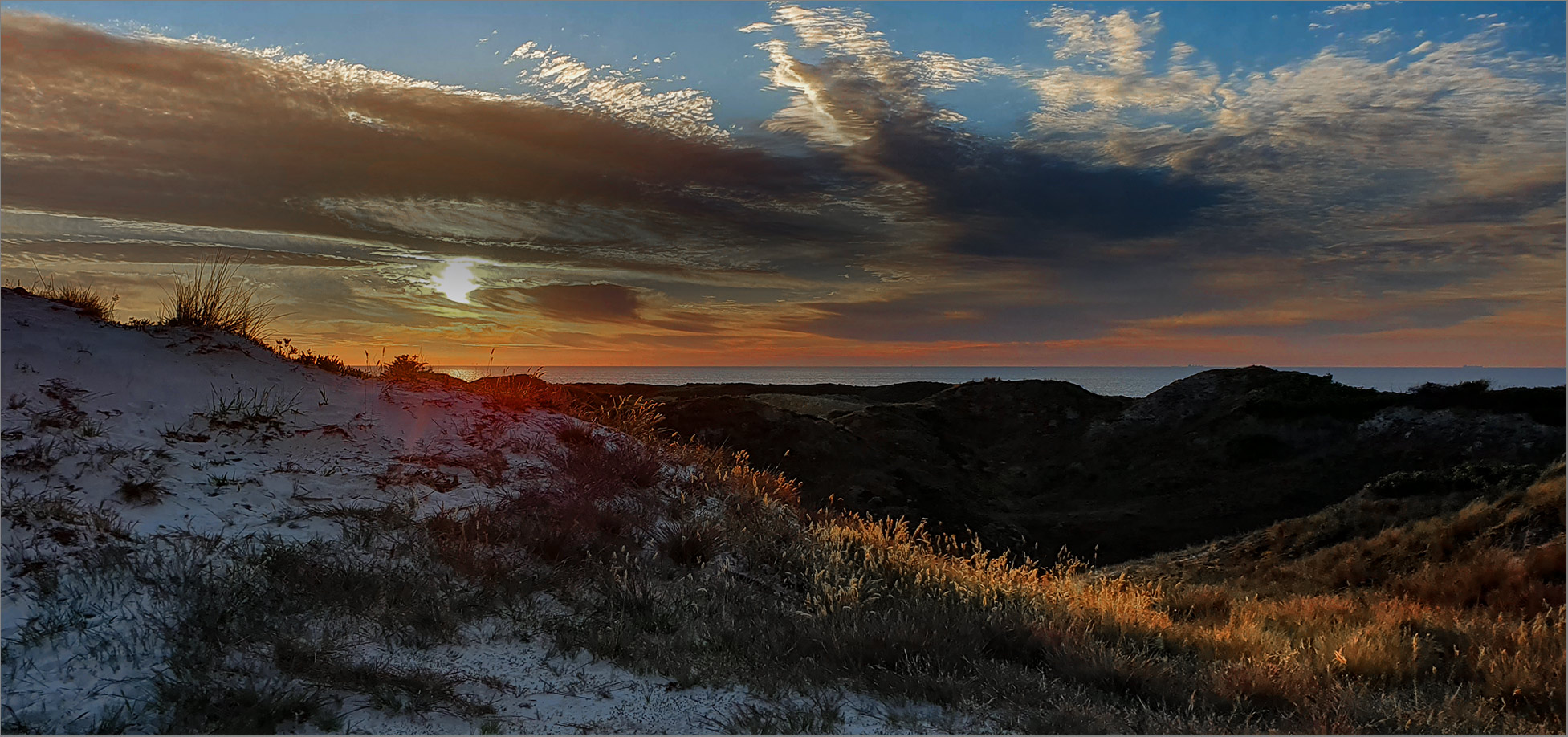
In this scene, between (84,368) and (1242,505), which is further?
(1242,505)

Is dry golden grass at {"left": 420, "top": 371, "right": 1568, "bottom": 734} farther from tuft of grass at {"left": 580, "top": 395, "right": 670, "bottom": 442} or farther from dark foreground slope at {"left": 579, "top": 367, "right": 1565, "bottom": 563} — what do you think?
dark foreground slope at {"left": 579, "top": 367, "right": 1565, "bottom": 563}

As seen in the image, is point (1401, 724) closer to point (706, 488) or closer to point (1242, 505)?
point (706, 488)

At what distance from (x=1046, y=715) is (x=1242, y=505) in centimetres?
3302

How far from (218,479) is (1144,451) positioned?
140ft

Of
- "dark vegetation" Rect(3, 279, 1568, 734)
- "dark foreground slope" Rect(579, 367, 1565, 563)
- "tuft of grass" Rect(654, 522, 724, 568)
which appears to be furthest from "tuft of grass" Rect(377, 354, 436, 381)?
"dark foreground slope" Rect(579, 367, 1565, 563)

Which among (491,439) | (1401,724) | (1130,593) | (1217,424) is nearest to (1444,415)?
(1217,424)

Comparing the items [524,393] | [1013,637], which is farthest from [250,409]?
[1013,637]

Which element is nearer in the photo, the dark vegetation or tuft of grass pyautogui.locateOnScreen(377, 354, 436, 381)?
the dark vegetation

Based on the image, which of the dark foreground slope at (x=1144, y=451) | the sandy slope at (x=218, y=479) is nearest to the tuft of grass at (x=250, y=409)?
the sandy slope at (x=218, y=479)

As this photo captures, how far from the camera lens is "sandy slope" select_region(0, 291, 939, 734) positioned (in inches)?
183

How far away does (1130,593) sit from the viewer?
8305mm

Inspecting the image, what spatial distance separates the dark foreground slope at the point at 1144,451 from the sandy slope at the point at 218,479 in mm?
18986

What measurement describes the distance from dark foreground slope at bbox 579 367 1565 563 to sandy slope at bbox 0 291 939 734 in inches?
747

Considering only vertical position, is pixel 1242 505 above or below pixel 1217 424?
below
